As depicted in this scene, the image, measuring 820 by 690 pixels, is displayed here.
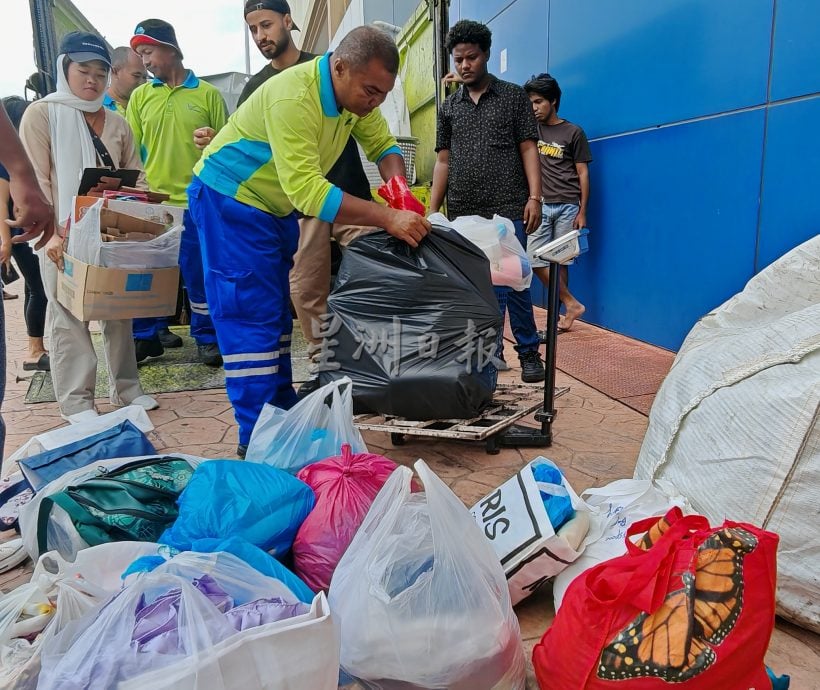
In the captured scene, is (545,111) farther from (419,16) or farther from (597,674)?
(597,674)

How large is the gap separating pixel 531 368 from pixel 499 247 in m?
0.81

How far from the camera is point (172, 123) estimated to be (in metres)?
4.37

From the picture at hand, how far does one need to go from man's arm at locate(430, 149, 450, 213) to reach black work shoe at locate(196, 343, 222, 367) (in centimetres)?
179

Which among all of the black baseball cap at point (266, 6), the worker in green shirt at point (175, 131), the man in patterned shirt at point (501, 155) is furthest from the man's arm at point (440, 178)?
the worker in green shirt at point (175, 131)

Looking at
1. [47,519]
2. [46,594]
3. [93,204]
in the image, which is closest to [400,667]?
[46,594]

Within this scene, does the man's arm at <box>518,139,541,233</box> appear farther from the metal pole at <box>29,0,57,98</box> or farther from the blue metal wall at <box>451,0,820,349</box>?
the metal pole at <box>29,0,57,98</box>

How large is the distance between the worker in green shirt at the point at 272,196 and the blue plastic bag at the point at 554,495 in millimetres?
1055

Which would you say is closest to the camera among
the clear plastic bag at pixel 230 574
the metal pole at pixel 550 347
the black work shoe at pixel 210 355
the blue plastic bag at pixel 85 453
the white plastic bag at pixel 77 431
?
the clear plastic bag at pixel 230 574

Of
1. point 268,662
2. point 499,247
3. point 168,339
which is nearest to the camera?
point 268,662

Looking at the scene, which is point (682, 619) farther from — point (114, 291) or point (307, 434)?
point (114, 291)

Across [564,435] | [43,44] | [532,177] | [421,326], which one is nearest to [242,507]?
[421,326]

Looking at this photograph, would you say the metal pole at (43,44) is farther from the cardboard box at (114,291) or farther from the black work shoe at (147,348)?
the cardboard box at (114,291)

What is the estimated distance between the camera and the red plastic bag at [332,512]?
1690 mm

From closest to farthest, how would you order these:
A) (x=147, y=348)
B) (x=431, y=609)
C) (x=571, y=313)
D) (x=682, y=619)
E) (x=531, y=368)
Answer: (x=682, y=619), (x=431, y=609), (x=531, y=368), (x=147, y=348), (x=571, y=313)
